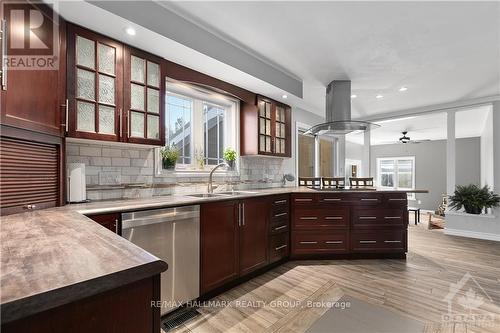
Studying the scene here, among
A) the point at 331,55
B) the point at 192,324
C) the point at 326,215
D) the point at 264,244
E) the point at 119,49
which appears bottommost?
the point at 192,324

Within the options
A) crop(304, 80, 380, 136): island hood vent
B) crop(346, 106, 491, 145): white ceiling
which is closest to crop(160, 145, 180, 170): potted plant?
crop(304, 80, 380, 136): island hood vent

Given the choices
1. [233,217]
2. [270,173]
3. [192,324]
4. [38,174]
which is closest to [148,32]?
[38,174]

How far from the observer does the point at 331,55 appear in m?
2.77

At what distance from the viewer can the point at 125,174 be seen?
2.30m

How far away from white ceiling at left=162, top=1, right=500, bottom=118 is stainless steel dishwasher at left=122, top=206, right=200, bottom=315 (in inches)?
67.4

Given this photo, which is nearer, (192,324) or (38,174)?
(38,174)

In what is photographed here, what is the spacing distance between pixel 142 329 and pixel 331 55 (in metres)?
3.01

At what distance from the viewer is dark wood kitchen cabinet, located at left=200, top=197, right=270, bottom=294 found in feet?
7.06

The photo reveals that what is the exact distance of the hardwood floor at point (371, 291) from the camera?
1.83 metres

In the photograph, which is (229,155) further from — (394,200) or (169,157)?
(394,200)

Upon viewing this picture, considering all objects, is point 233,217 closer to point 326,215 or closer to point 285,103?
point 326,215

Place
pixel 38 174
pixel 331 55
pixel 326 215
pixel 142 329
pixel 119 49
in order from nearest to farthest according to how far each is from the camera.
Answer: pixel 142 329, pixel 38 174, pixel 119 49, pixel 331 55, pixel 326 215

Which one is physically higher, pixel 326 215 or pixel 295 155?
pixel 295 155

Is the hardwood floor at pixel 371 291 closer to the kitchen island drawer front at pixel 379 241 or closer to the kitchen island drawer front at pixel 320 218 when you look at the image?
the kitchen island drawer front at pixel 379 241
